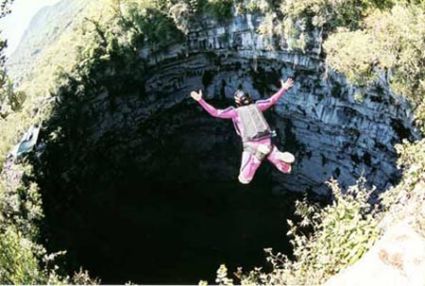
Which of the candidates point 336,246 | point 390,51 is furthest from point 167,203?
point 336,246

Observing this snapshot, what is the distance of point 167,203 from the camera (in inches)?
837

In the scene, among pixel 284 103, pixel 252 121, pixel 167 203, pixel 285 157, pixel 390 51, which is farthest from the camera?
pixel 167 203

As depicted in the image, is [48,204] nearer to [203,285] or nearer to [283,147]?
[283,147]

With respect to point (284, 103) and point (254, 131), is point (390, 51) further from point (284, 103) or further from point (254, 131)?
point (284, 103)

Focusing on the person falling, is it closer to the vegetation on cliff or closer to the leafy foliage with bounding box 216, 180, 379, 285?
the vegetation on cliff

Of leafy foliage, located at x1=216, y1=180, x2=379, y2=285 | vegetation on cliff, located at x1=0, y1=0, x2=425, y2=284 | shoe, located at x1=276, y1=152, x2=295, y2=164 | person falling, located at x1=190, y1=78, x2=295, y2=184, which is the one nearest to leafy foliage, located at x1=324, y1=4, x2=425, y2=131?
vegetation on cliff, located at x1=0, y1=0, x2=425, y2=284

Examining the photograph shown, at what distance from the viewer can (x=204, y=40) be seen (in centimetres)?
1773

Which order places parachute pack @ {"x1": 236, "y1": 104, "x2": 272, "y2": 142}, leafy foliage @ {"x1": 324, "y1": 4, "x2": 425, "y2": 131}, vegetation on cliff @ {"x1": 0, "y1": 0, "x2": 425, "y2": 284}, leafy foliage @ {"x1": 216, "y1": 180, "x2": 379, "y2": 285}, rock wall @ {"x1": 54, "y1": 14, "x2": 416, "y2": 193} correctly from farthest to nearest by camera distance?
rock wall @ {"x1": 54, "y1": 14, "x2": 416, "y2": 193}, leafy foliage @ {"x1": 324, "y1": 4, "x2": 425, "y2": 131}, parachute pack @ {"x1": 236, "y1": 104, "x2": 272, "y2": 142}, vegetation on cliff @ {"x1": 0, "y1": 0, "x2": 425, "y2": 284}, leafy foliage @ {"x1": 216, "y1": 180, "x2": 379, "y2": 285}

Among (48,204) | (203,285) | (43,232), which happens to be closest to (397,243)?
(203,285)

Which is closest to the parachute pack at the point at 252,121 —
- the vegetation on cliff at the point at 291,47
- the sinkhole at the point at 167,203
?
the vegetation on cliff at the point at 291,47

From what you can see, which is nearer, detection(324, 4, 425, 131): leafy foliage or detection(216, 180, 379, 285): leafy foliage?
detection(216, 180, 379, 285): leafy foliage

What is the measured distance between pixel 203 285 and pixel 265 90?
10533mm

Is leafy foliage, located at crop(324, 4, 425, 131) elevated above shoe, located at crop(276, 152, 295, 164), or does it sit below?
above

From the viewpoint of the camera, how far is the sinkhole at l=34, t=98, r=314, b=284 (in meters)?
18.6
